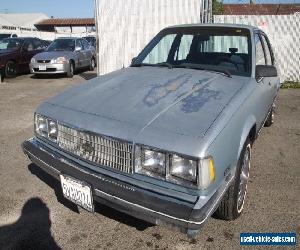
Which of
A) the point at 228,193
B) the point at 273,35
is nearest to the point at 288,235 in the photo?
the point at 228,193

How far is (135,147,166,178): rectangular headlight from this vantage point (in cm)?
227

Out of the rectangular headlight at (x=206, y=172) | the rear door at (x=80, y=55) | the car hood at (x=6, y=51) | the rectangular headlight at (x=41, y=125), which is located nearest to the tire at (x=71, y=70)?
the rear door at (x=80, y=55)

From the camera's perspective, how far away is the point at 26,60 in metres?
13.1

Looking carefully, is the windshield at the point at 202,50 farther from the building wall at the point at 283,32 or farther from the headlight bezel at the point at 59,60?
the headlight bezel at the point at 59,60

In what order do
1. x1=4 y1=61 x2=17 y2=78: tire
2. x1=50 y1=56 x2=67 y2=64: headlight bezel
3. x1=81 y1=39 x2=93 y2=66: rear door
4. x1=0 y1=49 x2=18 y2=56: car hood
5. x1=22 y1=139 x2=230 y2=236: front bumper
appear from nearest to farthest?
1. x1=22 y1=139 x2=230 y2=236: front bumper
2. x1=50 y1=56 x2=67 y2=64: headlight bezel
3. x1=0 y1=49 x2=18 y2=56: car hood
4. x1=4 y1=61 x2=17 y2=78: tire
5. x1=81 y1=39 x2=93 y2=66: rear door

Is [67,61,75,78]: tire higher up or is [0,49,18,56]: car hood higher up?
[0,49,18,56]: car hood

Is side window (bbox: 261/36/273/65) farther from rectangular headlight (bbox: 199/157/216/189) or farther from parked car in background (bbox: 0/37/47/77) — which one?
parked car in background (bbox: 0/37/47/77)

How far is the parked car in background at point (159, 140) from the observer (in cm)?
220

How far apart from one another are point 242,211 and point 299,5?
42594 millimetres

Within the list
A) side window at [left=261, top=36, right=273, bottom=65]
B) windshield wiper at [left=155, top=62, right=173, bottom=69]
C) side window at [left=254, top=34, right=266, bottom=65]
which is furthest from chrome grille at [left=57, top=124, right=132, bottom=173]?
side window at [left=261, top=36, right=273, bottom=65]

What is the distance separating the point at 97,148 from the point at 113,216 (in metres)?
0.95

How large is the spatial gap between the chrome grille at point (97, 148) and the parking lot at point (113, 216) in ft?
2.53

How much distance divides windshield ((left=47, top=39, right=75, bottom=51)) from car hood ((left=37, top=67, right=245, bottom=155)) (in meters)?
9.81

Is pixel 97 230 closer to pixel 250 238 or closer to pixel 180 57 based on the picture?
pixel 250 238
